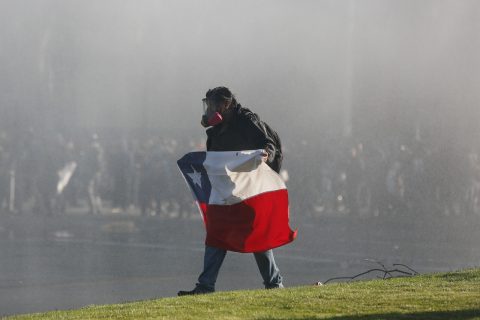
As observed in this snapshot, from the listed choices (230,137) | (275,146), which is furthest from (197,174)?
(275,146)

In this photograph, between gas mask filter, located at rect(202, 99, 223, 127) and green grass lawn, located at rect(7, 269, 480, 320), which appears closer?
green grass lawn, located at rect(7, 269, 480, 320)

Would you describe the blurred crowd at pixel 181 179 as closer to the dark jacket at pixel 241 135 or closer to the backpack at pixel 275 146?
the backpack at pixel 275 146

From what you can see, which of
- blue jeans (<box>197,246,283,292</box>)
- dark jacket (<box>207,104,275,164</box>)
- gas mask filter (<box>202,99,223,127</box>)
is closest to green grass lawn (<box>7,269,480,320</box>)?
blue jeans (<box>197,246,283,292</box>)

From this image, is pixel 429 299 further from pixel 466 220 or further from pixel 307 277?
pixel 466 220

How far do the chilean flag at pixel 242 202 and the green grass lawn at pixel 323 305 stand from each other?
46 centimetres

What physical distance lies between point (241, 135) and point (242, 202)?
474 millimetres

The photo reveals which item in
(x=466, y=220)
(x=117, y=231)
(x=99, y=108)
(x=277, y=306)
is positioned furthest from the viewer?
(x=99, y=108)

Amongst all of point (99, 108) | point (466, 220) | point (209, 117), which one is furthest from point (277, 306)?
point (99, 108)

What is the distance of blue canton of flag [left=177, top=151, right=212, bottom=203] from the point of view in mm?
8547

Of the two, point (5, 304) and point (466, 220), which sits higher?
point (5, 304)

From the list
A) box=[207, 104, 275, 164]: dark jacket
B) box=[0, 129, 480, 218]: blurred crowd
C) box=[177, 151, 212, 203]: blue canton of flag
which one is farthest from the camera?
box=[0, 129, 480, 218]: blurred crowd

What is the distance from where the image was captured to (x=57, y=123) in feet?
93.8

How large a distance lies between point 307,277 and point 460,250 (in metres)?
5.04

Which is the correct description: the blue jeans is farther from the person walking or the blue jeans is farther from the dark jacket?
the dark jacket
